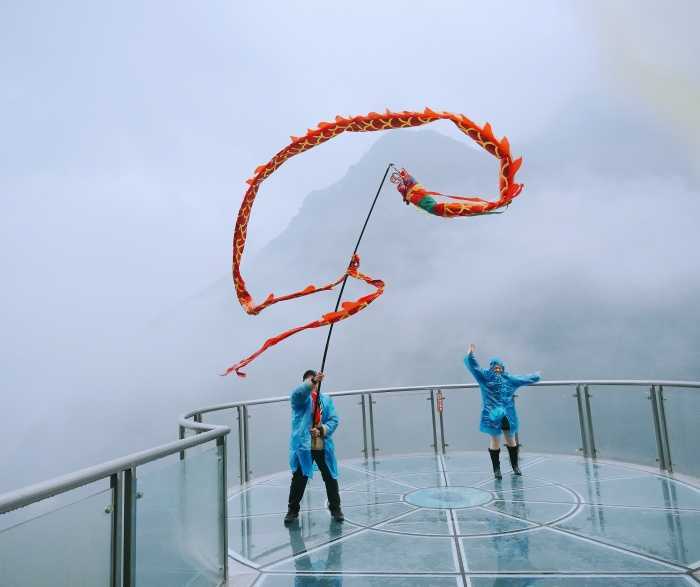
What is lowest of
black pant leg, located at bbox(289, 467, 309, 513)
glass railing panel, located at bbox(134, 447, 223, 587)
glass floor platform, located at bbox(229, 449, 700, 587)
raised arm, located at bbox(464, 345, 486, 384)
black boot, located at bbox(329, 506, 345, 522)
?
glass floor platform, located at bbox(229, 449, 700, 587)

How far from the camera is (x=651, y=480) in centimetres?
664

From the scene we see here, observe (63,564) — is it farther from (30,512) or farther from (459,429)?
(459,429)

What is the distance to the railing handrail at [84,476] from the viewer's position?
1.93m

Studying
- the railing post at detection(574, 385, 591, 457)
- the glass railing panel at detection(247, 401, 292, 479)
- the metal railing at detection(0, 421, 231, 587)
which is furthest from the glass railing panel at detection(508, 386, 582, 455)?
the metal railing at detection(0, 421, 231, 587)

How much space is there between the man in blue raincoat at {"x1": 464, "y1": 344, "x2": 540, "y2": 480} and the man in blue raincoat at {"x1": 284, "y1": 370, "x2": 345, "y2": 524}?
7.94ft

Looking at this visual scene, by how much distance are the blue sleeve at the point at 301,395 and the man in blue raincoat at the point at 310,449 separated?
0.01 meters

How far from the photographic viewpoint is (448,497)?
623 cm

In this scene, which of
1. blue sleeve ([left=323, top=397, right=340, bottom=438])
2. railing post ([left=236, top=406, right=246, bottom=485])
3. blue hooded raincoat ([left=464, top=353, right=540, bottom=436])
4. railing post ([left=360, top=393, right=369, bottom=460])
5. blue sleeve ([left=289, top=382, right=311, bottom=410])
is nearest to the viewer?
blue sleeve ([left=289, top=382, right=311, bottom=410])

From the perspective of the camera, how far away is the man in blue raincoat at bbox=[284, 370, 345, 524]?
5.49 meters

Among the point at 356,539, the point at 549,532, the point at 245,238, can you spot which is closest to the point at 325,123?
the point at 245,238

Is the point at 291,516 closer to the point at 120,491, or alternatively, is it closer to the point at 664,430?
the point at 120,491

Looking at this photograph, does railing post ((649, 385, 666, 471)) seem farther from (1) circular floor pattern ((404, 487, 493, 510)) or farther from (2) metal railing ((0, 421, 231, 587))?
(2) metal railing ((0, 421, 231, 587))

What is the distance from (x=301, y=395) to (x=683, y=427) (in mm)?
4667

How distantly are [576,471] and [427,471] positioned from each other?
191 centimetres
